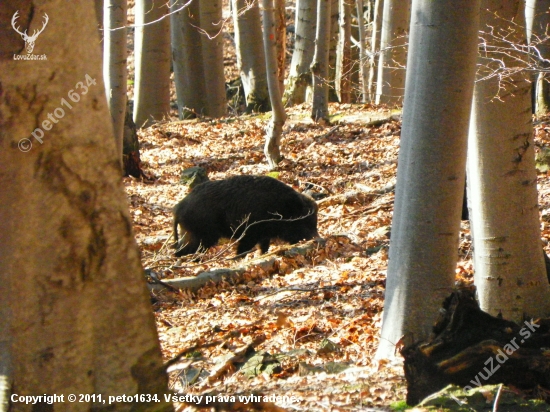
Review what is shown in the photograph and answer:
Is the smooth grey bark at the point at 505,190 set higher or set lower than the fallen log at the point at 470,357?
higher

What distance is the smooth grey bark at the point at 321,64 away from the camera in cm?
1371

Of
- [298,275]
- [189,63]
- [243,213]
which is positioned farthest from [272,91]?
[189,63]

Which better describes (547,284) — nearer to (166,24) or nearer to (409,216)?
(409,216)

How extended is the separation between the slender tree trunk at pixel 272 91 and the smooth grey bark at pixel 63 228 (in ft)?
31.3

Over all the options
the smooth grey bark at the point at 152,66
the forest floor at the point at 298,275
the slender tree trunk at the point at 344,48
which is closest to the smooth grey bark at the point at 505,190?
the forest floor at the point at 298,275

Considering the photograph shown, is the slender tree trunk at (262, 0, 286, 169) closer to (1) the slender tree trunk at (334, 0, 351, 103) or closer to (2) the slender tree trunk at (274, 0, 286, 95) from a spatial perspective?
(2) the slender tree trunk at (274, 0, 286, 95)

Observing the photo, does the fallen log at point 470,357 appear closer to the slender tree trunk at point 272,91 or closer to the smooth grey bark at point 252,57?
the slender tree trunk at point 272,91

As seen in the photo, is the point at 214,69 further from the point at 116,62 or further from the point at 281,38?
the point at 116,62

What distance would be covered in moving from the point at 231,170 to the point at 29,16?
1170 centimetres

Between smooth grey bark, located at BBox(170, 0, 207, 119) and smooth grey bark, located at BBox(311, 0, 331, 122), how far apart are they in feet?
20.7

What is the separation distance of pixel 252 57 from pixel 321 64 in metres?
5.05

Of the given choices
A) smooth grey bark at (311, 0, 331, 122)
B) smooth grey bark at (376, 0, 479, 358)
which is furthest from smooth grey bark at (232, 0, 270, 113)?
smooth grey bark at (376, 0, 479, 358)

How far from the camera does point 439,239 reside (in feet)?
14.6

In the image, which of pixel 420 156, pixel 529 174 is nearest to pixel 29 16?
pixel 420 156
